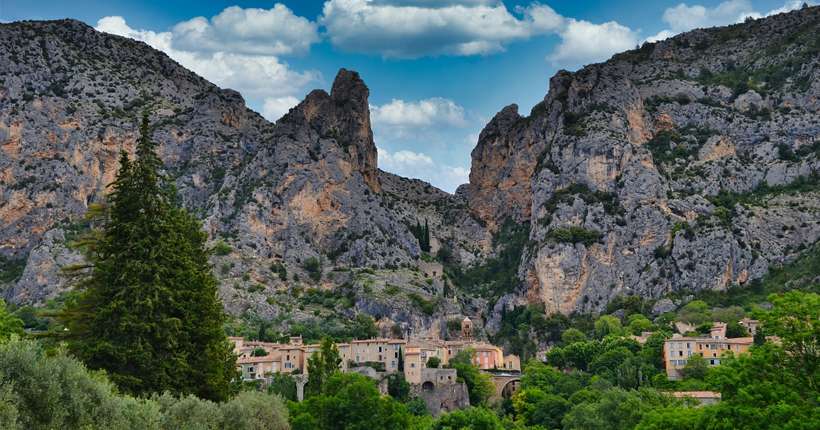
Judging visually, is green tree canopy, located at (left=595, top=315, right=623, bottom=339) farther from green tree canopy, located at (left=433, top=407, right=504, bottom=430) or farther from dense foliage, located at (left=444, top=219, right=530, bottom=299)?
green tree canopy, located at (left=433, top=407, right=504, bottom=430)

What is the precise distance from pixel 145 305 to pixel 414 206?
157 metres

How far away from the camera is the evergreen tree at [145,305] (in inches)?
1581

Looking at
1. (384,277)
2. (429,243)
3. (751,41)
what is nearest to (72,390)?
(384,277)

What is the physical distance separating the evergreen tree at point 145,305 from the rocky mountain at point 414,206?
97222mm

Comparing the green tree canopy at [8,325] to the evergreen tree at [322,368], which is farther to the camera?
the evergreen tree at [322,368]

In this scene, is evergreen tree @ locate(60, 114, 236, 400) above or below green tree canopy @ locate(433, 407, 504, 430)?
above

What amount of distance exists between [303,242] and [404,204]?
36498mm

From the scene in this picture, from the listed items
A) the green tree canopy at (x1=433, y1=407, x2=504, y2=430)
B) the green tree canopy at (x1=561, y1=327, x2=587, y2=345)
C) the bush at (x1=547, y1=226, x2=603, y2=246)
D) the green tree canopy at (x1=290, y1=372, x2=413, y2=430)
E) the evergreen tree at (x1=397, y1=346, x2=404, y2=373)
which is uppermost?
the bush at (x1=547, y1=226, x2=603, y2=246)

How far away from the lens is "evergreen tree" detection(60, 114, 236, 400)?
40153mm

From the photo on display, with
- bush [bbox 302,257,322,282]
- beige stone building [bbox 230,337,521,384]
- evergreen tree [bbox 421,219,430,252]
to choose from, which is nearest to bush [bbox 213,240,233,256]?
bush [bbox 302,257,322,282]

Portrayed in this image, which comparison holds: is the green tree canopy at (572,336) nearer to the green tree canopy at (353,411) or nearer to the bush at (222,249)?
the bush at (222,249)

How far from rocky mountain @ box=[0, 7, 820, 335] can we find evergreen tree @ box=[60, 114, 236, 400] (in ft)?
319

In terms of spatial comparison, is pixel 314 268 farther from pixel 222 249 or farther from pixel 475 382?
pixel 475 382

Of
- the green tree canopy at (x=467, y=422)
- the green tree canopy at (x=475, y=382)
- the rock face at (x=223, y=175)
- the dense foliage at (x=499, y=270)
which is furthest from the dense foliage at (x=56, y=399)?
the dense foliage at (x=499, y=270)
